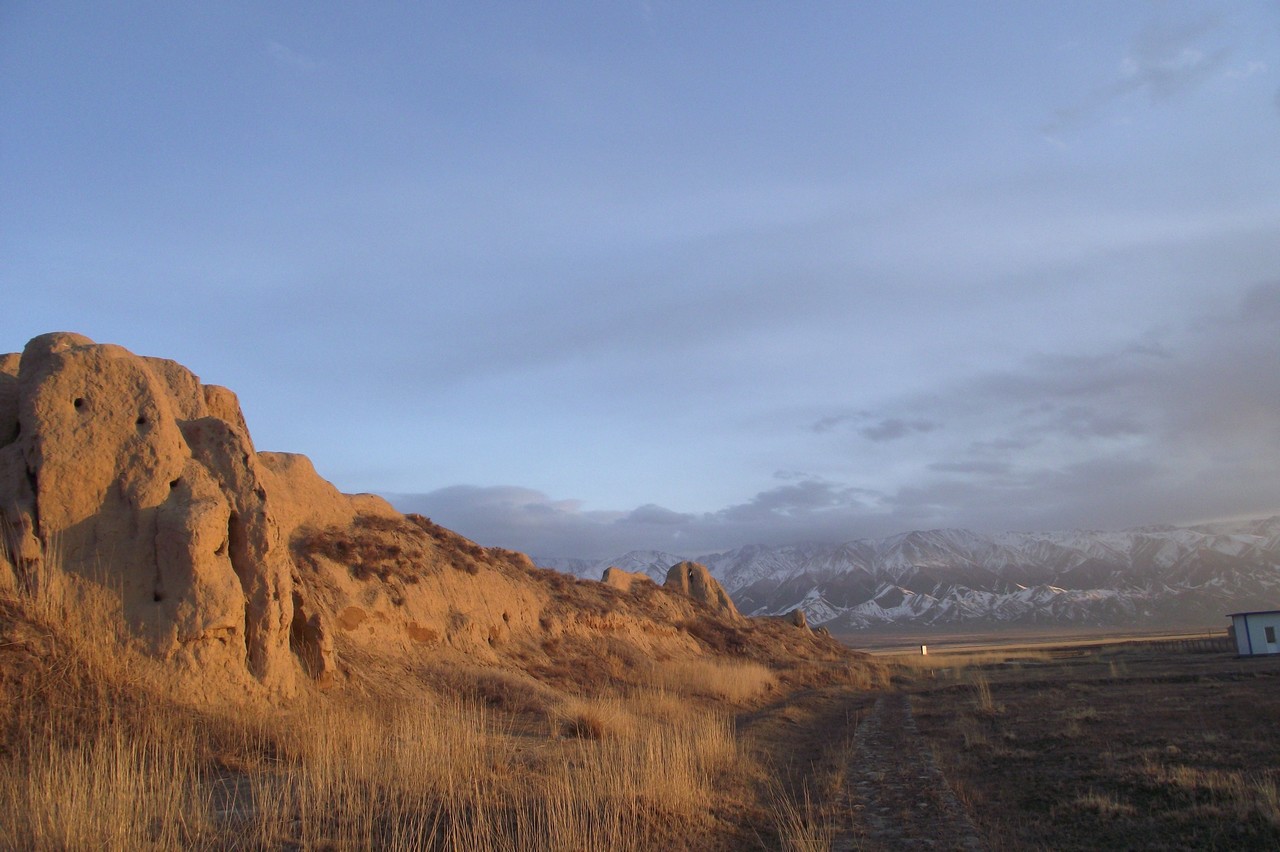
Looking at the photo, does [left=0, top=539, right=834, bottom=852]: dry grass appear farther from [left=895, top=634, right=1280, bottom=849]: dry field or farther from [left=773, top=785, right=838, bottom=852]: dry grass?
[left=895, top=634, right=1280, bottom=849]: dry field

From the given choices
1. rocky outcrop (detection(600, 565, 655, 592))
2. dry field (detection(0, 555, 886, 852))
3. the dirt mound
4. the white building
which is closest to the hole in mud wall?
the dirt mound

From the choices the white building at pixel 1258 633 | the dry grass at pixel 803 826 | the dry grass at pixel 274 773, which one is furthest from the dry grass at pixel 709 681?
the white building at pixel 1258 633

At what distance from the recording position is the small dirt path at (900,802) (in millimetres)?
9258

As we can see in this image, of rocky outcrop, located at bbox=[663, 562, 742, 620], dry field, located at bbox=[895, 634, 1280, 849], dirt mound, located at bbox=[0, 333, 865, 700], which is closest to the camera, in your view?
dry field, located at bbox=[895, 634, 1280, 849]

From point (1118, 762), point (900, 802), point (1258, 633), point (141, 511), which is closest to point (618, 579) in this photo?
point (1118, 762)

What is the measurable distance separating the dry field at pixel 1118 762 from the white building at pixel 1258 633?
52.8ft

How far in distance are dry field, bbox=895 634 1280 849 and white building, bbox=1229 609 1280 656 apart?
1608 cm

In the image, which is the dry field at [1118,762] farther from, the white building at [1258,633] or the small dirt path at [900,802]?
the white building at [1258,633]

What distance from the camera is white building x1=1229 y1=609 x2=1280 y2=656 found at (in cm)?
4072

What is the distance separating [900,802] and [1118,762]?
419 centimetres

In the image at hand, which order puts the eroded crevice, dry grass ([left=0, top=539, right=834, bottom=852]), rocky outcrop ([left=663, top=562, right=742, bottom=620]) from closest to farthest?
1. dry grass ([left=0, top=539, right=834, bottom=852])
2. the eroded crevice
3. rocky outcrop ([left=663, top=562, right=742, bottom=620])

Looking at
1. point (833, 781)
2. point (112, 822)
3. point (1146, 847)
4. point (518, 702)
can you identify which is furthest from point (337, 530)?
point (1146, 847)

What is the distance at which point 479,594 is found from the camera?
78.2ft

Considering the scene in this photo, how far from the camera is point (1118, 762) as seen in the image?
12.9 meters
